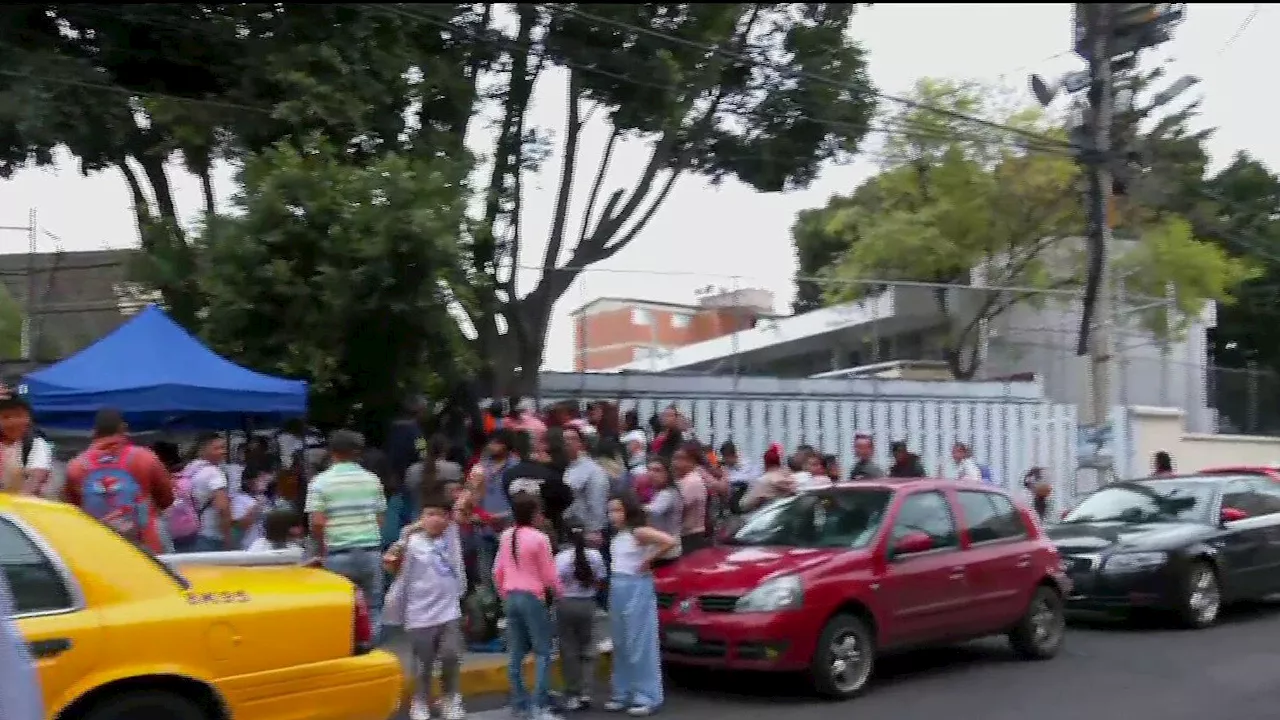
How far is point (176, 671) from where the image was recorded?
5598 mm

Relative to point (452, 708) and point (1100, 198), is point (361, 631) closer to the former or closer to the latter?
point (452, 708)

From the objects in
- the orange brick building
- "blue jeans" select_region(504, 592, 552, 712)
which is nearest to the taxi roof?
"blue jeans" select_region(504, 592, 552, 712)

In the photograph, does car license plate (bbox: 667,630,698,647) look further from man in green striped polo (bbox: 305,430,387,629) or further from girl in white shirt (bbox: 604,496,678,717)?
man in green striped polo (bbox: 305,430,387,629)

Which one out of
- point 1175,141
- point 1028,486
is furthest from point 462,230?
point 1175,141

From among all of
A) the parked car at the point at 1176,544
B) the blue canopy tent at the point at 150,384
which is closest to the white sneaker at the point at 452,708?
the blue canopy tent at the point at 150,384

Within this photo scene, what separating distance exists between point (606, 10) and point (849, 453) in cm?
724

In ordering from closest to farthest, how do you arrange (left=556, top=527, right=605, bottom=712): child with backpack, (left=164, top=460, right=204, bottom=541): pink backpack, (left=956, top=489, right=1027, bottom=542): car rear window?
(left=556, top=527, right=605, bottom=712): child with backpack, (left=164, top=460, right=204, bottom=541): pink backpack, (left=956, top=489, right=1027, bottom=542): car rear window

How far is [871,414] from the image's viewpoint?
18.2m

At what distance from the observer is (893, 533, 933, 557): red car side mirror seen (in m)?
9.34

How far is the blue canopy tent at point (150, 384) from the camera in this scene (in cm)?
1013

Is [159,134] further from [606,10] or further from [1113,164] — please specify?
[1113,164]

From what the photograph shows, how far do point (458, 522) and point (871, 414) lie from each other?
9.72 m

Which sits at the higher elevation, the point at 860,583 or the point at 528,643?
the point at 860,583

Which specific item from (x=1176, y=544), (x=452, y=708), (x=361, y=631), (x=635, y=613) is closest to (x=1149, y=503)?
(x=1176, y=544)
